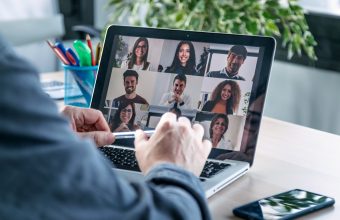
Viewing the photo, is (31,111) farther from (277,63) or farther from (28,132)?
(277,63)

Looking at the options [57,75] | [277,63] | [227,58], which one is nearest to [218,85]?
[227,58]

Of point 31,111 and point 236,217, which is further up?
point 31,111

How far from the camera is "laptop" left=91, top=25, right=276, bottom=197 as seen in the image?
3.81 ft

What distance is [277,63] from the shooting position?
2.63 metres

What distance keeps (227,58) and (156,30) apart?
0.17 m

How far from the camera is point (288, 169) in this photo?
1191mm

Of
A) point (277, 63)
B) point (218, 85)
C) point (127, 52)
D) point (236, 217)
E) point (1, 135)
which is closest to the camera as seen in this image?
point (1, 135)

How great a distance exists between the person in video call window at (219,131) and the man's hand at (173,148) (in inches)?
6.0

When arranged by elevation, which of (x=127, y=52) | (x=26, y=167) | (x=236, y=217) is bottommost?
(x=236, y=217)

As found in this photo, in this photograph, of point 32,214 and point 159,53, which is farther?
point 159,53

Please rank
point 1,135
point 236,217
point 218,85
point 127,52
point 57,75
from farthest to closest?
point 57,75
point 127,52
point 218,85
point 236,217
point 1,135

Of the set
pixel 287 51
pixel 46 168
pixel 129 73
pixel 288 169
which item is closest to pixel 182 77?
pixel 129 73

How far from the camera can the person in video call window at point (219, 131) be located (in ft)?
3.82

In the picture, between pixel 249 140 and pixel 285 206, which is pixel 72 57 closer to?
pixel 249 140
